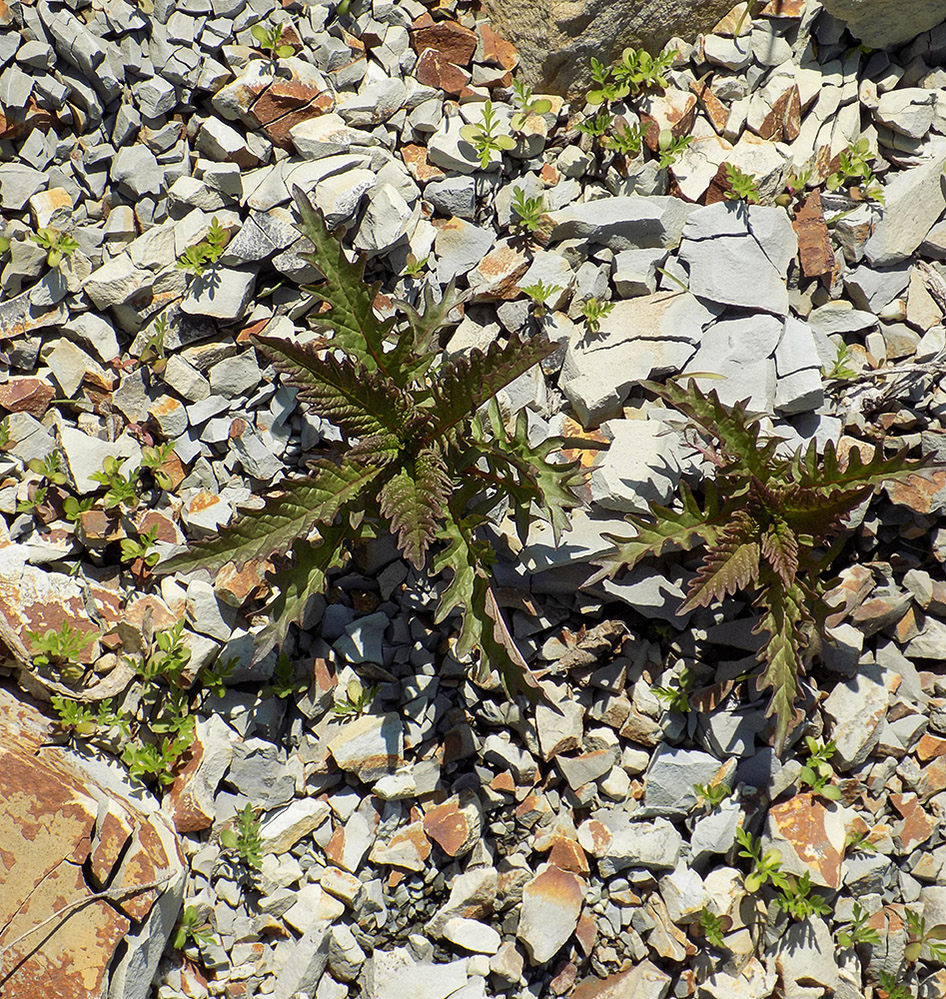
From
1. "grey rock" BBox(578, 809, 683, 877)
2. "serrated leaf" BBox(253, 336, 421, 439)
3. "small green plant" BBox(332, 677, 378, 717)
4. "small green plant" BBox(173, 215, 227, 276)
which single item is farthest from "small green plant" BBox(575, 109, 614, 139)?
"grey rock" BBox(578, 809, 683, 877)

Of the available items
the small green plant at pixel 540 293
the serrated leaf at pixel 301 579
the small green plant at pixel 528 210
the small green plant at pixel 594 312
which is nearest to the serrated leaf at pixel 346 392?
the serrated leaf at pixel 301 579

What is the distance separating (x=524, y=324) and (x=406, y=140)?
3.19 ft

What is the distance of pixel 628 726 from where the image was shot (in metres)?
3.46

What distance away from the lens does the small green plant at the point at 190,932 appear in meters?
3.29

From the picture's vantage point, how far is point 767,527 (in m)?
3.29

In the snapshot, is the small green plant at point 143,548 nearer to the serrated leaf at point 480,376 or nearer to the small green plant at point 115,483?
the small green plant at point 115,483

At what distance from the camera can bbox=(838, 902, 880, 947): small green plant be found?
3.25m

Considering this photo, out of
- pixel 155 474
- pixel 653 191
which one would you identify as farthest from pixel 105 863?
pixel 653 191

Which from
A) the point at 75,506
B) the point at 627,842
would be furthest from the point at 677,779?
the point at 75,506

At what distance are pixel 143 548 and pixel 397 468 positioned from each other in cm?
105

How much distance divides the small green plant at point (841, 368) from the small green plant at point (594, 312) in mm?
896

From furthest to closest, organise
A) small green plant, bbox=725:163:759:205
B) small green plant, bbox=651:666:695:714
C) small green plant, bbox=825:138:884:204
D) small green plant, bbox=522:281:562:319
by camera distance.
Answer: small green plant, bbox=825:138:884:204 < small green plant, bbox=725:163:759:205 < small green plant, bbox=522:281:562:319 < small green plant, bbox=651:666:695:714

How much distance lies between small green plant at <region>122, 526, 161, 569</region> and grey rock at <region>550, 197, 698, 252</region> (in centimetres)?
201

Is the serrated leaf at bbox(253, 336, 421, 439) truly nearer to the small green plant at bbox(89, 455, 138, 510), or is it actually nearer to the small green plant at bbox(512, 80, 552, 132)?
the small green plant at bbox(89, 455, 138, 510)
